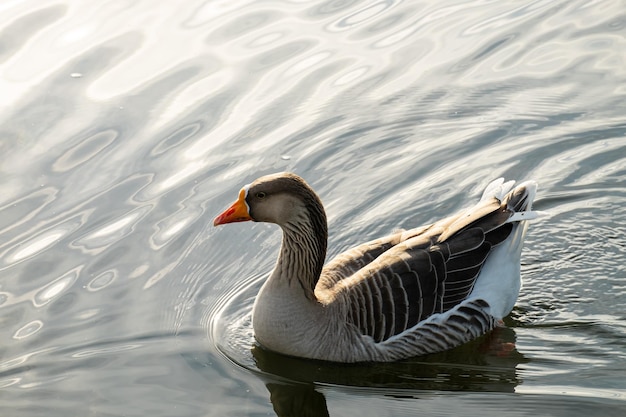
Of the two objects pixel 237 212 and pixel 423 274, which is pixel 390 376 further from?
pixel 237 212

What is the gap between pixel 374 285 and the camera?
21.2 feet

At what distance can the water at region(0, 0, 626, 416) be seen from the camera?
6277mm

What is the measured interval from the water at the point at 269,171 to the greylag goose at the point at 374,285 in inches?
6.4

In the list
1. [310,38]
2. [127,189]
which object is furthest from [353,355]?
[310,38]

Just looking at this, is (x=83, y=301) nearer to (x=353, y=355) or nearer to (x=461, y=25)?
(x=353, y=355)

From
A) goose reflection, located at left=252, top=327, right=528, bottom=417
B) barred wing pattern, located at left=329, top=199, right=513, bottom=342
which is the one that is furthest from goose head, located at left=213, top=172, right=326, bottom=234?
goose reflection, located at left=252, top=327, right=528, bottom=417

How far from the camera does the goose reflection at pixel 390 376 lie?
20.1ft

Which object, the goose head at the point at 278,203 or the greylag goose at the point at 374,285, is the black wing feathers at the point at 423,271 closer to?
the greylag goose at the point at 374,285

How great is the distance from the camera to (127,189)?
820 centimetres

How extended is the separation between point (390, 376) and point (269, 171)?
2.68 m

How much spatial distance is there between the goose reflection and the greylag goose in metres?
0.08

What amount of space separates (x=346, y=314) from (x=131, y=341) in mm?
1529

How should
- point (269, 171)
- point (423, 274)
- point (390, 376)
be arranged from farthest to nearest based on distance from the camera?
point (269, 171) < point (423, 274) < point (390, 376)

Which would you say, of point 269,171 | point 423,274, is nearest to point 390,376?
point 423,274
